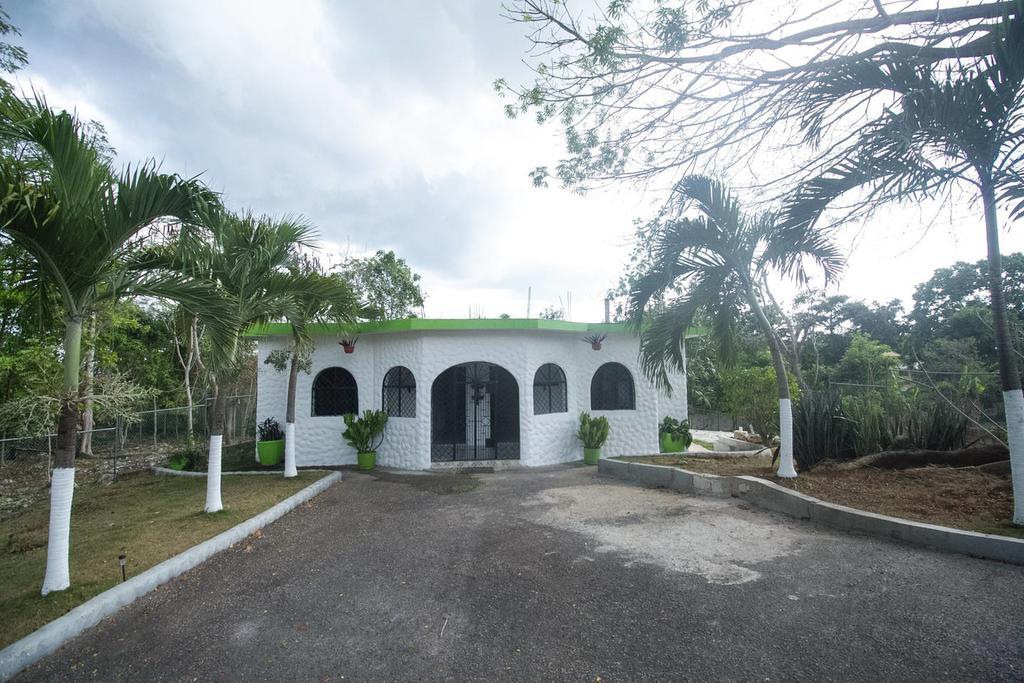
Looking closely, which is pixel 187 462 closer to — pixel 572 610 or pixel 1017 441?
pixel 572 610

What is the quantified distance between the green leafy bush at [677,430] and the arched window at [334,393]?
7202 millimetres

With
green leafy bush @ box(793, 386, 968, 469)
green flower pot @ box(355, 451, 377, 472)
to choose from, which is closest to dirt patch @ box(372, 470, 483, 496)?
green flower pot @ box(355, 451, 377, 472)

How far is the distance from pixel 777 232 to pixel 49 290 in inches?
309

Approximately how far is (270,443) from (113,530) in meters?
4.98

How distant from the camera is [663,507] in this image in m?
6.32

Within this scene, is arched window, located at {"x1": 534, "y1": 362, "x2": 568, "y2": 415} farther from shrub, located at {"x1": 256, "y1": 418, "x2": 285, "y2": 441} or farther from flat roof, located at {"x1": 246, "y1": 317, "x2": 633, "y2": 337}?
shrub, located at {"x1": 256, "y1": 418, "x2": 285, "y2": 441}

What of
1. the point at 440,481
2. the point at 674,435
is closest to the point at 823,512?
the point at 674,435

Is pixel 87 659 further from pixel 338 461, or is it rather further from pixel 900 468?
pixel 900 468

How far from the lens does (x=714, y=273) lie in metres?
7.13

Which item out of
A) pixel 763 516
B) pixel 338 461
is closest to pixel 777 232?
pixel 763 516

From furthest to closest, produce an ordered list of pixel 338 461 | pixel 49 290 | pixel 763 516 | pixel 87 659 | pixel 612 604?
pixel 338 461, pixel 763 516, pixel 49 290, pixel 612 604, pixel 87 659

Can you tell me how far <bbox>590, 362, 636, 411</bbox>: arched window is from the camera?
1138 cm

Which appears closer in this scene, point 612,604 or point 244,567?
point 612,604

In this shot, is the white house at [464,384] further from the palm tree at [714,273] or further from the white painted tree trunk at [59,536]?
the white painted tree trunk at [59,536]
